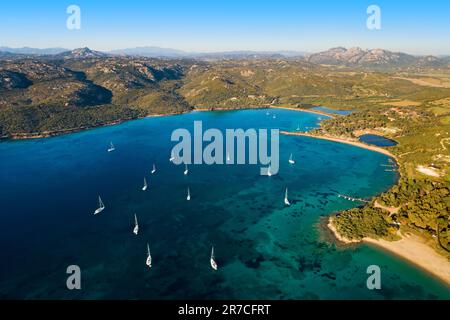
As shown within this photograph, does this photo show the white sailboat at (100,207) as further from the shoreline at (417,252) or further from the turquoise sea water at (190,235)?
the shoreline at (417,252)

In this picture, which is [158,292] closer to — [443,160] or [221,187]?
[221,187]

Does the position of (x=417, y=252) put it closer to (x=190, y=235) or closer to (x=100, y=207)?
(x=190, y=235)

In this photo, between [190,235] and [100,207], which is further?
[100,207]

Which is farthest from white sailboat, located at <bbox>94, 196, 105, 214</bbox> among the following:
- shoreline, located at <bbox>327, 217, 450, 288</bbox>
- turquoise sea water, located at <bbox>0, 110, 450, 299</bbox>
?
shoreline, located at <bbox>327, 217, 450, 288</bbox>

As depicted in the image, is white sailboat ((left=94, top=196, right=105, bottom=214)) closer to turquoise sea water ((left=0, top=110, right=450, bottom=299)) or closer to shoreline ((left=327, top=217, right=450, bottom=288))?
turquoise sea water ((left=0, top=110, right=450, bottom=299))

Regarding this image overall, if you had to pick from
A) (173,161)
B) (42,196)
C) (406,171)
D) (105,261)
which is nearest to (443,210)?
(406,171)

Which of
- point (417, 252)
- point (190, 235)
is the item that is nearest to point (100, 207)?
point (190, 235)
